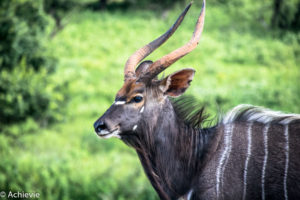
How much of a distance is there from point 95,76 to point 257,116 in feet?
35.0

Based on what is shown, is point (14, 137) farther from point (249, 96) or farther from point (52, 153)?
point (249, 96)

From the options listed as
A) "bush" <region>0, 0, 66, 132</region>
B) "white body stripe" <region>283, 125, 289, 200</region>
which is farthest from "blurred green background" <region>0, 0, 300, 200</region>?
"white body stripe" <region>283, 125, 289, 200</region>

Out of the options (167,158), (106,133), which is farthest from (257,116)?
(106,133)

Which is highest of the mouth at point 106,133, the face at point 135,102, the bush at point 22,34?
the bush at point 22,34

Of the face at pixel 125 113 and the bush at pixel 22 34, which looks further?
the bush at pixel 22 34

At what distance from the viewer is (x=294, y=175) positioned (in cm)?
294

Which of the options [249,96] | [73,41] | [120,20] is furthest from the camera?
[120,20]

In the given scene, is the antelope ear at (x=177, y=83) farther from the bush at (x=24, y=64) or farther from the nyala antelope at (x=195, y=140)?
the bush at (x=24, y=64)

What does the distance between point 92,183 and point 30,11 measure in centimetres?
418

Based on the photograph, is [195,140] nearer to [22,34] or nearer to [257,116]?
[257,116]

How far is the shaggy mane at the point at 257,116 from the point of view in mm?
3146

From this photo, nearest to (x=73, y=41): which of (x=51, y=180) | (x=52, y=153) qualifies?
(x=52, y=153)

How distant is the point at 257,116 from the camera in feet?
10.7

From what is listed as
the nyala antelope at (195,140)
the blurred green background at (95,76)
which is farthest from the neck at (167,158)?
the blurred green background at (95,76)
